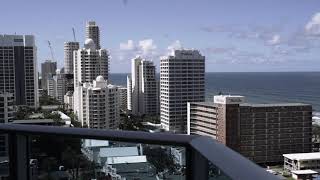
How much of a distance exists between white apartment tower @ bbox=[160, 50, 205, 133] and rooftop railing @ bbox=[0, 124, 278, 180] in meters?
27.6

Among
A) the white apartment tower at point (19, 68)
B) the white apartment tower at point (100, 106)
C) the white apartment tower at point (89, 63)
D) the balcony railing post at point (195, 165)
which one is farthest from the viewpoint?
the white apartment tower at point (89, 63)

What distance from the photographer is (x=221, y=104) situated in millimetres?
22281

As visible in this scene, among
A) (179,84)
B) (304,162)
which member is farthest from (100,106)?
(304,162)

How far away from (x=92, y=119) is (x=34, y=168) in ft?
85.0

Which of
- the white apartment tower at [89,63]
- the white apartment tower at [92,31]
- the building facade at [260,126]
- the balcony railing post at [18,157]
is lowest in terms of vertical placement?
the building facade at [260,126]

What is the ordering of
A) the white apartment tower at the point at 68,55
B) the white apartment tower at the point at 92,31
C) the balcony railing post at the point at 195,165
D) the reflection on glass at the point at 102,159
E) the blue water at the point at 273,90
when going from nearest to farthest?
1. the balcony railing post at the point at 195,165
2. the reflection on glass at the point at 102,159
3. the blue water at the point at 273,90
4. the white apartment tower at the point at 68,55
5. the white apartment tower at the point at 92,31

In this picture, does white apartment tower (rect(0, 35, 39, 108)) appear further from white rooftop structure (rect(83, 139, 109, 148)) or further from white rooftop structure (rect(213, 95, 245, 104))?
white rooftop structure (rect(83, 139, 109, 148))

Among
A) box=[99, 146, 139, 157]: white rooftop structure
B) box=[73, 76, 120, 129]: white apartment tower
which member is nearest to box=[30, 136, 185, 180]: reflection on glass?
box=[99, 146, 139, 157]: white rooftop structure

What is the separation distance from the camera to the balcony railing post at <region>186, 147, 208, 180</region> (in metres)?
0.99

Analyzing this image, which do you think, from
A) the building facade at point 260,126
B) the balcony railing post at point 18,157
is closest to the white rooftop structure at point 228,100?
the building facade at point 260,126

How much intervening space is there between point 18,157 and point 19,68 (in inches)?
1445

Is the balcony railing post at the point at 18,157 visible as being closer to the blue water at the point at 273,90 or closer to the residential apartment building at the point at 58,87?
the blue water at the point at 273,90

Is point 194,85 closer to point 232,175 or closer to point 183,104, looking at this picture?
point 183,104

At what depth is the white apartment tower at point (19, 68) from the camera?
3547 cm
